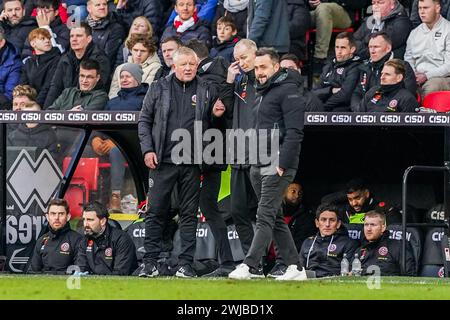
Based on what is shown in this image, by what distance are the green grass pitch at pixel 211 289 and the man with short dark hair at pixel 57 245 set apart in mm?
1646

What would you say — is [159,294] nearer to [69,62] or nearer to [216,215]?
[216,215]

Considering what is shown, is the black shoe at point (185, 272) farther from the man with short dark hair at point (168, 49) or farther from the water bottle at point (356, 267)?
the man with short dark hair at point (168, 49)

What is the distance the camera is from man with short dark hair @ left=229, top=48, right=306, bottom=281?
1197 cm

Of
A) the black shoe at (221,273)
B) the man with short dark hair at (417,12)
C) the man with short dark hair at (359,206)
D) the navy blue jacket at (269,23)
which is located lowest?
the black shoe at (221,273)

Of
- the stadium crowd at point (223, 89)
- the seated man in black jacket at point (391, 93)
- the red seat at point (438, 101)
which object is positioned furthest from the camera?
the red seat at point (438, 101)

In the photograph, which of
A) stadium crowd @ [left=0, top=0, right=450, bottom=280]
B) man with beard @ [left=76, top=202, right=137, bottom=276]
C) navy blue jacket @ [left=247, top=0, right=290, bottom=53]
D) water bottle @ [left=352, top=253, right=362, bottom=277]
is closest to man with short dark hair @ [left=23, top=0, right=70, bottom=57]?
stadium crowd @ [left=0, top=0, right=450, bottom=280]

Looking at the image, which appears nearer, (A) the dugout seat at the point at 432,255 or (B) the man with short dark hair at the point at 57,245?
(A) the dugout seat at the point at 432,255

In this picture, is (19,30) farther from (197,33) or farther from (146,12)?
(197,33)

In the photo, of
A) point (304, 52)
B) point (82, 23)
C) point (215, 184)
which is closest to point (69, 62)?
point (82, 23)

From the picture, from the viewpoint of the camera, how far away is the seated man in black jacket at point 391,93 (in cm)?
1418

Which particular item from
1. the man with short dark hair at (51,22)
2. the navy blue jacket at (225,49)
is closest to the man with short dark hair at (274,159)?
the navy blue jacket at (225,49)

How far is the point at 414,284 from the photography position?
12.2 metres

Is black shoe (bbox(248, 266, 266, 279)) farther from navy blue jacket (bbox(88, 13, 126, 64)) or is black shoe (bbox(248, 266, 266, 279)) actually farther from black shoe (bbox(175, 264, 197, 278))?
navy blue jacket (bbox(88, 13, 126, 64))

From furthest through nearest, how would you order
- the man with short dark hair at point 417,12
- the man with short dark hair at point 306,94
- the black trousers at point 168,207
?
the man with short dark hair at point 417,12
the man with short dark hair at point 306,94
the black trousers at point 168,207
